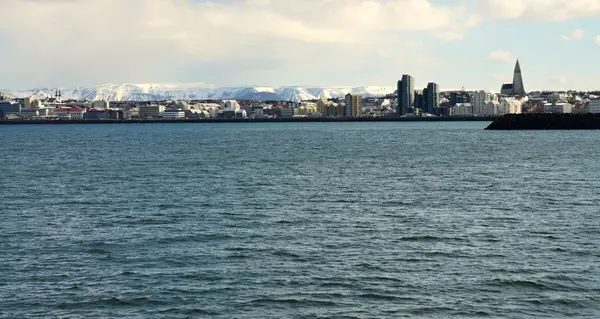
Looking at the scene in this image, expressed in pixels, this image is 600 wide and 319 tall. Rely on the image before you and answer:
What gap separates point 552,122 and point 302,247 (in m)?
123

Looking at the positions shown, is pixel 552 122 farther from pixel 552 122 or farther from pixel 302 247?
pixel 302 247

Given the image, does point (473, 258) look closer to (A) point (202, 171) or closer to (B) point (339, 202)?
(B) point (339, 202)

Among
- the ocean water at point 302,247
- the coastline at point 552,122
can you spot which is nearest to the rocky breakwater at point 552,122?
the coastline at point 552,122

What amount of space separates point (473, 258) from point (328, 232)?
5.73m

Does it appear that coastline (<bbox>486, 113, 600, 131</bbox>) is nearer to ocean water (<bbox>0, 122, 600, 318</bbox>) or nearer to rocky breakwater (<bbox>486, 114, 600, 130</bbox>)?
rocky breakwater (<bbox>486, 114, 600, 130</bbox>)

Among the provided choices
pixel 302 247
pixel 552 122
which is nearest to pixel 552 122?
pixel 552 122

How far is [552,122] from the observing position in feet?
459

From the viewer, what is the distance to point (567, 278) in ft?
67.4

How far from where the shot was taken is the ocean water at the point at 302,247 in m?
18.5

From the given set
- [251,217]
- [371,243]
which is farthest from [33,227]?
[371,243]

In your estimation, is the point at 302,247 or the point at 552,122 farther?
the point at 552,122

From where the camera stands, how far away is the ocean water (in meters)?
18.5

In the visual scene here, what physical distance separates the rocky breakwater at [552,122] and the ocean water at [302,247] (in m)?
94.8

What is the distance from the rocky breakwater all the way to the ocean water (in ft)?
311
